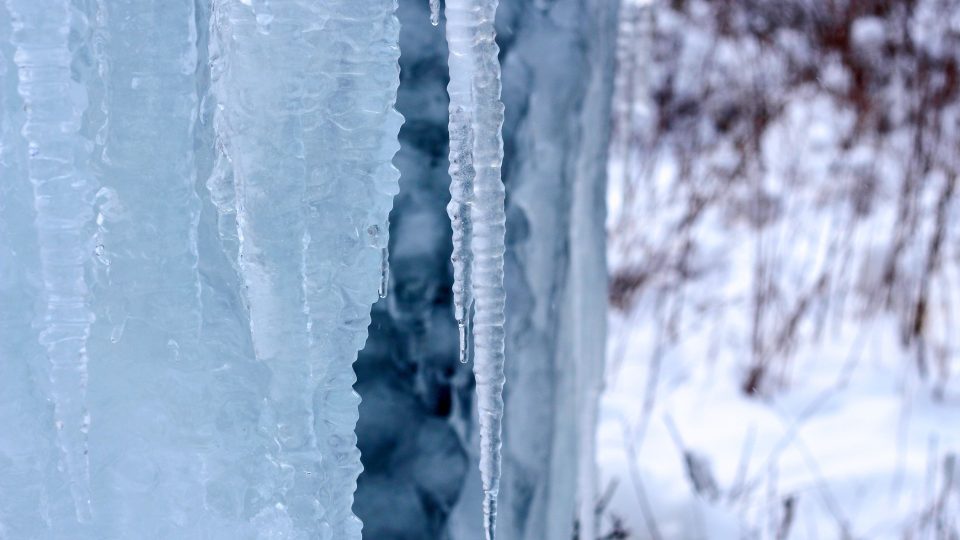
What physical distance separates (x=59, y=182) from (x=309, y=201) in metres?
0.15

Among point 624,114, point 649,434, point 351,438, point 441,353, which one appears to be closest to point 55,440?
point 351,438

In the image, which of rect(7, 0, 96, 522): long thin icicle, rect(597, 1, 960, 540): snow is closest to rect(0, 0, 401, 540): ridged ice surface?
rect(7, 0, 96, 522): long thin icicle

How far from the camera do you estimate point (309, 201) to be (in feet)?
2.15

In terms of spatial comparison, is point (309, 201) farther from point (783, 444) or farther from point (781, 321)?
point (781, 321)

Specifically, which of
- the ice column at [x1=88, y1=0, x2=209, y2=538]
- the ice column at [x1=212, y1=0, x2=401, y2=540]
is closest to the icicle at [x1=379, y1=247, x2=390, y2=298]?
the ice column at [x1=212, y1=0, x2=401, y2=540]

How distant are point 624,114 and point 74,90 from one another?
5.59 feet

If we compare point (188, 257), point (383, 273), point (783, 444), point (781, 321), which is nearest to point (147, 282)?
point (188, 257)

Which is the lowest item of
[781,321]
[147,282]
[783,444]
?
[783,444]

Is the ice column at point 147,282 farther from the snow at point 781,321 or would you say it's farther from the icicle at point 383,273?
the snow at point 781,321

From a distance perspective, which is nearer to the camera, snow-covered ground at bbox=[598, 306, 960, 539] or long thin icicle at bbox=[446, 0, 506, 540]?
long thin icicle at bbox=[446, 0, 506, 540]

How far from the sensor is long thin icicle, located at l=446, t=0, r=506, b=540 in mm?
665

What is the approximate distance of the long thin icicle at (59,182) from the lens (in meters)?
0.62

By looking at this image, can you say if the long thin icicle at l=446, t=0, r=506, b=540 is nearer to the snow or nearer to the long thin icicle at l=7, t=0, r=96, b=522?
the long thin icicle at l=7, t=0, r=96, b=522

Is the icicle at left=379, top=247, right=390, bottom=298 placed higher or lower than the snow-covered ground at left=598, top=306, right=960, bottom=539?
higher
